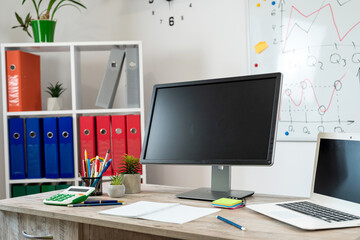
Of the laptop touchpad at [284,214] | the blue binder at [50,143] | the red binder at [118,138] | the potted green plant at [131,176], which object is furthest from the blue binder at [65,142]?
the laptop touchpad at [284,214]

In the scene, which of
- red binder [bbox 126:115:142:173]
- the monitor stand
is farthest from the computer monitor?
red binder [bbox 126:115:142:173]

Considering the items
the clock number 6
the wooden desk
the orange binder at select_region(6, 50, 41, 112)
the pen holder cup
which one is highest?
the clock number 6

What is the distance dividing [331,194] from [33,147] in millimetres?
1850

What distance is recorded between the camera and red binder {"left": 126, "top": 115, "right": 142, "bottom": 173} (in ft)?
8.37

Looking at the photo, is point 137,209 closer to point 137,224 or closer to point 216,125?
point 137,224

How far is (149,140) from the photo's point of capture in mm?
1683

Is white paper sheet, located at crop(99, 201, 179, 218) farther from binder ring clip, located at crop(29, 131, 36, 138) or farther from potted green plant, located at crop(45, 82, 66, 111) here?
potted green plant, located at crop(45, 82, 66, 111)

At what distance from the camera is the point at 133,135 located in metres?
2.56

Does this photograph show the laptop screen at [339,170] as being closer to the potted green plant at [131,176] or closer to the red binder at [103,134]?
the potted green plant at [131,176]

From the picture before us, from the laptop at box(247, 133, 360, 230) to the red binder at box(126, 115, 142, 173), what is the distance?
136 centimetres

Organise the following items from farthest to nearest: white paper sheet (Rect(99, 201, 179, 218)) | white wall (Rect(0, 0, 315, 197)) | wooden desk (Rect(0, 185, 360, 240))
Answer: white wall (Rect(0, 0, 315, 197)) → white paper sheet (Rect(99, 201, 179, 218)) → wooden desk (Rect(0, 185, 360, 240))

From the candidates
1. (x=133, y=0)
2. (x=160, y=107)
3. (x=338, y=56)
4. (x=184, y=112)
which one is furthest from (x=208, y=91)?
(x=133, y=0)

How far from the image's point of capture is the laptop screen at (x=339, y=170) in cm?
117

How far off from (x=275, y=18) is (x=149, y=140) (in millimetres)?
1222
